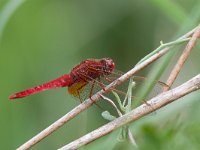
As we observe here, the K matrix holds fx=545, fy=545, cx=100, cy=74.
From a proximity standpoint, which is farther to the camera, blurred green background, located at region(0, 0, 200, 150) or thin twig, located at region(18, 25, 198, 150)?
blurred green background, located at region(0, 0, 200, 150)

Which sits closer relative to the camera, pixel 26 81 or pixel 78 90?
pixel 78 90

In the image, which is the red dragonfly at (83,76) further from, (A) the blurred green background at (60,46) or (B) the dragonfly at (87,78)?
(A) the blurred green background at (60,46)

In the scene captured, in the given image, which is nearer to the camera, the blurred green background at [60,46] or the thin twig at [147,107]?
the thin twig at [147,107]

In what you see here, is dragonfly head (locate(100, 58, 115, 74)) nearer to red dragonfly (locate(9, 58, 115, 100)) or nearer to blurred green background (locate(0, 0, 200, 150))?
red dragonfly (locate(9, 58, 115, 100))

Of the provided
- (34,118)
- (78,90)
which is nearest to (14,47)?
(34,118)

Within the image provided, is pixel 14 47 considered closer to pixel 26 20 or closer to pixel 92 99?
pixel 26 20

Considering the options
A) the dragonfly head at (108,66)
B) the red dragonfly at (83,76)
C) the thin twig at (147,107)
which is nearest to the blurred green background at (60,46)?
the red dragonfly at (83,76)

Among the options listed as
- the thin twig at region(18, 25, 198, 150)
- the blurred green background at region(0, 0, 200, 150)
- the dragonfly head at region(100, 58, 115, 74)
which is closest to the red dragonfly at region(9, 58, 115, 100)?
the dragonfly head at region(100, 58, 115, 74)

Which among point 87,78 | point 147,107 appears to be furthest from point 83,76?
point 147,107

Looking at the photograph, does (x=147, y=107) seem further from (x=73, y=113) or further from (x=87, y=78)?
(x=87, y=78)
